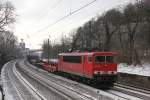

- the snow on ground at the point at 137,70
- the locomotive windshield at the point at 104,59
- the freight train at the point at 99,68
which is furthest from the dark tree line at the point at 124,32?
the locomotive windshield at the point at 104,59

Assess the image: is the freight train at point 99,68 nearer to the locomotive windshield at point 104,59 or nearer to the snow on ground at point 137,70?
the locomotive windshield at point 104,59

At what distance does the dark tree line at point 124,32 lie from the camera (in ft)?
211

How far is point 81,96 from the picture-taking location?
70.3ft

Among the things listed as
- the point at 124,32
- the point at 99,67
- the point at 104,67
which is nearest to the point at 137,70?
the point at 104,67

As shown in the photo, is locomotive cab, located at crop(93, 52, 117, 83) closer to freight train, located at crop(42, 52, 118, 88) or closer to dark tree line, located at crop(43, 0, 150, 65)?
freight train, located at crop(42, 52, 118, 88)

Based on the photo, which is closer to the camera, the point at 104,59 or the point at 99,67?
the point at 99,67

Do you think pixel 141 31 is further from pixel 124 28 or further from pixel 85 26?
pixel 85 26

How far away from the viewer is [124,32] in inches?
3455

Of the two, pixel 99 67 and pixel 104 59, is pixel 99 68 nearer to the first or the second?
pixel 99 67

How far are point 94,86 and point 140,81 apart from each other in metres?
5.20

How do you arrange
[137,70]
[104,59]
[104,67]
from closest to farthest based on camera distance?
1. [104,67]
2. [104,59]
3. [137,70]

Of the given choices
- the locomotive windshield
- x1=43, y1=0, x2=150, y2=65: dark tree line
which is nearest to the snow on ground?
x1=43, y1=0, x2=150, y2=65: dark tree line

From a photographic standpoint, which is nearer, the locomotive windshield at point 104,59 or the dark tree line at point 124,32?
the locomotive windshield at point 104,59

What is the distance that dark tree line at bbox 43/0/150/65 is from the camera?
64.2m
